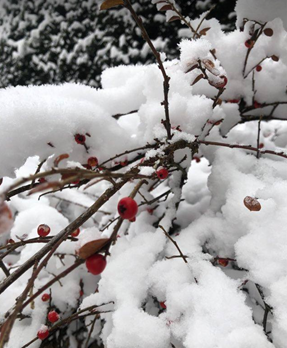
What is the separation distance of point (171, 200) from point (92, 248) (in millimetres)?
559

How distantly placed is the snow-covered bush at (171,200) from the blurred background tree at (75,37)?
6.22 ft

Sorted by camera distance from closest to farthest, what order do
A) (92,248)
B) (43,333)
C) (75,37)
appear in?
(92,248) → (43,333) → (75,37)

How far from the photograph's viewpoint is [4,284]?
0.48 meters

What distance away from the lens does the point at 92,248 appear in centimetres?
41

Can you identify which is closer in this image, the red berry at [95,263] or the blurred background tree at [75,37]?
the red berry at [95,263]

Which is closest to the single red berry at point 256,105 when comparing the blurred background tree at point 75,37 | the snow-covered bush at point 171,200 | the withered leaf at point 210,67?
the snow-covered bush at point 171,200

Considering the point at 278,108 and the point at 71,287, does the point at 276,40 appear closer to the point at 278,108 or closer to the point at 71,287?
the point at 278,108

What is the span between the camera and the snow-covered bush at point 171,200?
2.00ft

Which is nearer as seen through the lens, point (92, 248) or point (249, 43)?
point (92, 248)

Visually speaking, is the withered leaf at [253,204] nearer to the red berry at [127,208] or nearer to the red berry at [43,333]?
the red berry at [127,208]

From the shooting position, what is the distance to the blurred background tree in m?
2.84

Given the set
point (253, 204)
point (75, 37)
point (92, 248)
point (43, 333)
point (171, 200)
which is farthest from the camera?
point (75, 37)

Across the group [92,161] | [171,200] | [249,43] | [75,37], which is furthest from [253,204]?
[75,37]

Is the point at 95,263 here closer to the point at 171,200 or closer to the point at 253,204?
the point at 253,204
